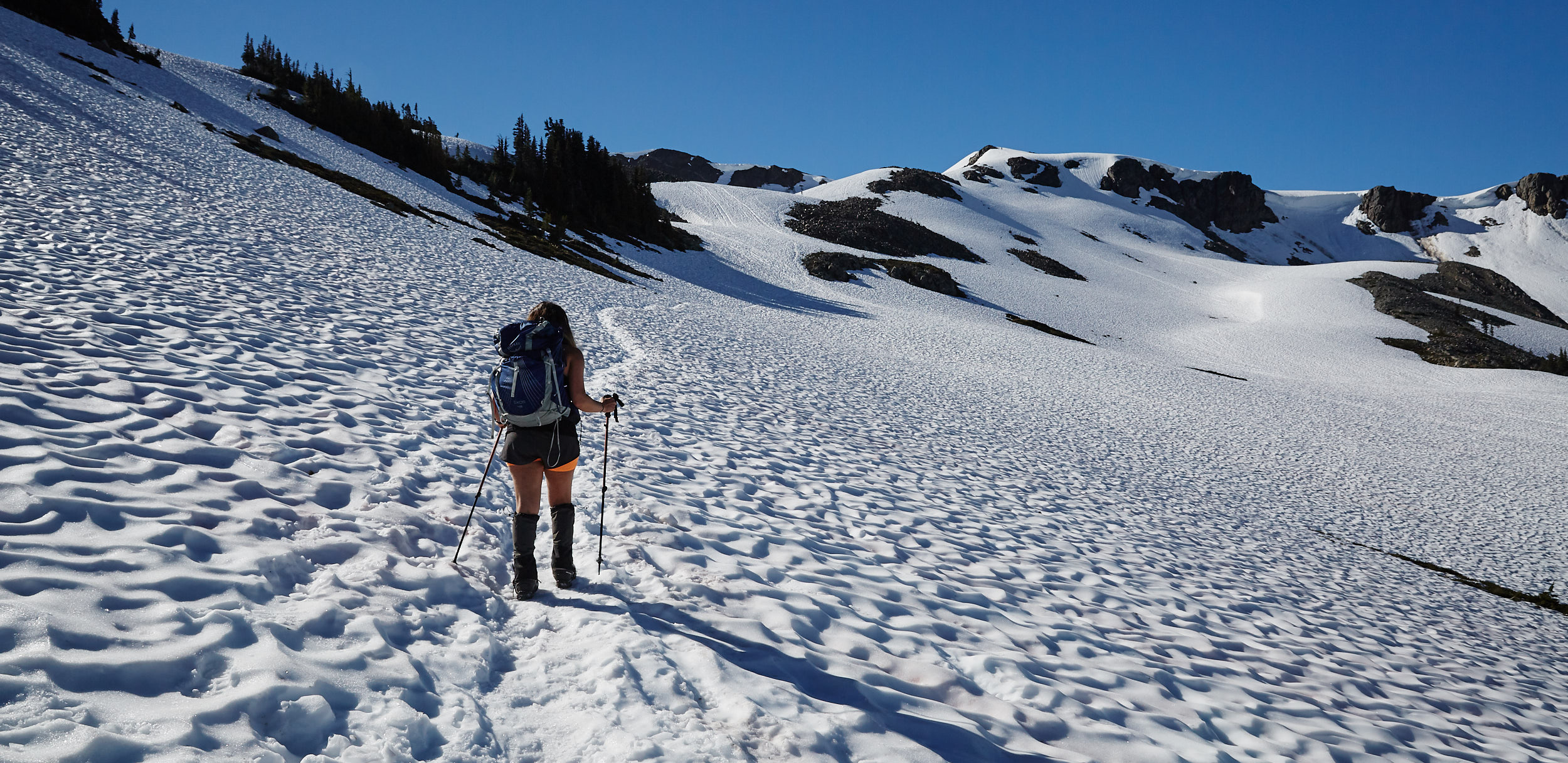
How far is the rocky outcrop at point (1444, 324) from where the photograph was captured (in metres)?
41.0

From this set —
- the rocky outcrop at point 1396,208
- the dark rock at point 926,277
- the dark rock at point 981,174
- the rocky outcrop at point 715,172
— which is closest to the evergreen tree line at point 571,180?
the dark rock at point 926,277

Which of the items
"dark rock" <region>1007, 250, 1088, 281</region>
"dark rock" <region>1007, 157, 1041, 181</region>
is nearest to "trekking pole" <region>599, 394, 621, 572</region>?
"dark rock" <region>1007, 250, 1088, 281</region>

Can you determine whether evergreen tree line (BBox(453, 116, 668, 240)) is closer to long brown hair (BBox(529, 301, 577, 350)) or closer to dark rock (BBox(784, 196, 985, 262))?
dark rock (BBox(784, 196, 985, 262))

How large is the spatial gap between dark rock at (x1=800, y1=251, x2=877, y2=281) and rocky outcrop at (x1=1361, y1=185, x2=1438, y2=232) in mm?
136225

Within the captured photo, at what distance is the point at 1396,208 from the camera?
130 m

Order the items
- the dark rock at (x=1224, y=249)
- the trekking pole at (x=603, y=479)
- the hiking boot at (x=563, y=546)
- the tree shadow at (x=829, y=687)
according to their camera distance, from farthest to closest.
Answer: the dark rock at (x=1224, y=249) < the trekking pole at (x=603, y=479) < the hiking boot at (x=563, y=546) < the tree shadow at (x=829, y=687)

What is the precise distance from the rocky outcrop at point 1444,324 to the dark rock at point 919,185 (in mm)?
50914

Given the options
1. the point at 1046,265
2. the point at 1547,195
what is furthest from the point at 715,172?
the point at 1547,195

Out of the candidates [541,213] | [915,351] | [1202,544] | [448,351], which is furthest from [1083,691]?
[541,213]

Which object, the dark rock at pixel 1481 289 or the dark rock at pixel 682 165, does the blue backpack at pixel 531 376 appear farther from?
the dark rock at pixel 682 165

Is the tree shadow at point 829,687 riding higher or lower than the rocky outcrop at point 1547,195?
lower

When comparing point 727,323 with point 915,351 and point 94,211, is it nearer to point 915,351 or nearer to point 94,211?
point 915,351

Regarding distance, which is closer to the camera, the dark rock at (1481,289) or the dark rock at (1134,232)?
the dark rock at (1481,289)

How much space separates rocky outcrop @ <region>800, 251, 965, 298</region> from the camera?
53438 millimetres
